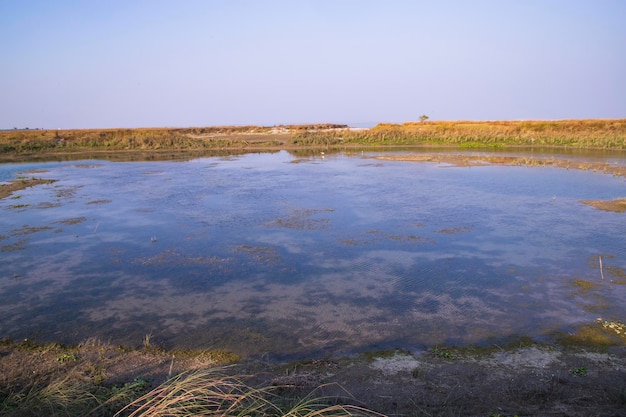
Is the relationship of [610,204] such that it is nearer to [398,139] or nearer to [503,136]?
[503,136]

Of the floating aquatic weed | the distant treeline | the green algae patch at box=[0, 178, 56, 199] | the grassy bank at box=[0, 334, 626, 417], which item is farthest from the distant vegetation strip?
the grassy bank at box=[0, 334, 626, 417]

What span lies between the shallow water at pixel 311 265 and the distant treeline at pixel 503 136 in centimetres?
1707

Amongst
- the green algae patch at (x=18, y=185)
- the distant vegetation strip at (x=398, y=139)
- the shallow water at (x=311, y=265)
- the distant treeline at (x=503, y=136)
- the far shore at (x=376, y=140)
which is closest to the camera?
the shallow water at (x=311, y=265)

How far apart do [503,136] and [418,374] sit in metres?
34.9

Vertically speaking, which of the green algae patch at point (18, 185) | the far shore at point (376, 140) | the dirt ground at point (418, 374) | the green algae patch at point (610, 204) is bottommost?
the dirt ground at point (418, 374)

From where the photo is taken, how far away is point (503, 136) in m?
36.2

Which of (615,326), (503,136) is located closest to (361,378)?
(615,326)

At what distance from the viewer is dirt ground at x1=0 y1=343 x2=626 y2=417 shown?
441cm

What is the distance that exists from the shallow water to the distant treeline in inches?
672

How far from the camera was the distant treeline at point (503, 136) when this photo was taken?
105 feet

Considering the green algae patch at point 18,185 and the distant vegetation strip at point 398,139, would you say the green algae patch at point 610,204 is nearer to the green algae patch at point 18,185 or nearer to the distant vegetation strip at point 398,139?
the green algae patch at point 18,185

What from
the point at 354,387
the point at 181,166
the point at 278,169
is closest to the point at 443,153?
the point at 278,169

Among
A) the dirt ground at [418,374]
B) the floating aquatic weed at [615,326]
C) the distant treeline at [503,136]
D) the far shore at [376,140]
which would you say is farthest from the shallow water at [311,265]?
the far shore at [376,140]

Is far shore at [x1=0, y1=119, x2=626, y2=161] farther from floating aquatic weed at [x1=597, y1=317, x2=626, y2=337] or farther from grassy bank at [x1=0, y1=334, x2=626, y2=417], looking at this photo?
grassy bank at [x1=0, y1=334, x2=626, y2=417]
